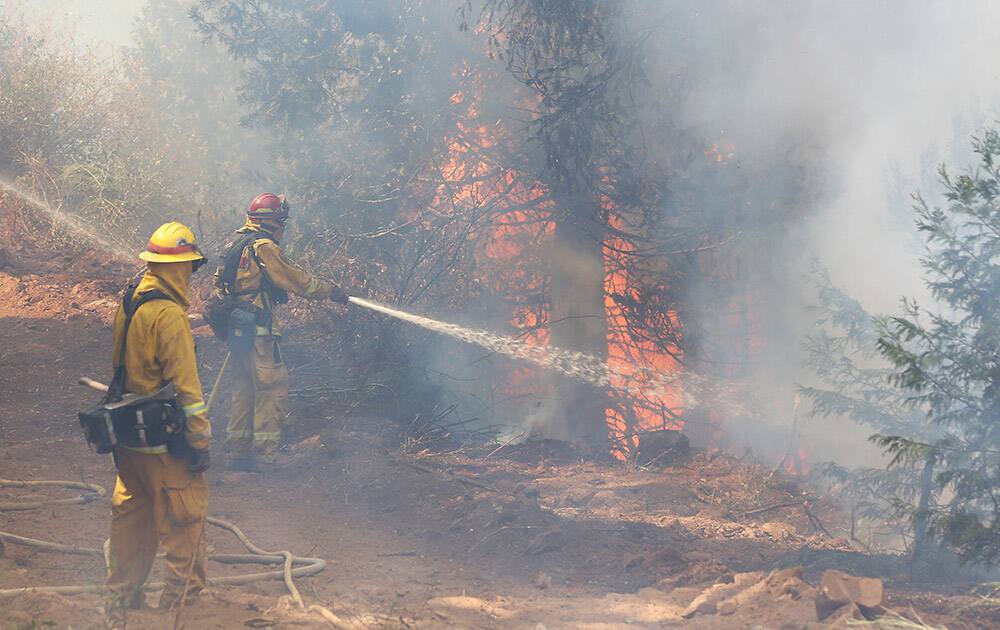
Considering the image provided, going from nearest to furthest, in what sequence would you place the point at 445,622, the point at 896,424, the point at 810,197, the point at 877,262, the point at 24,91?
the point at 445,622
the point at 896,424
the point at 810,197
the point at 877,262
the point at 24,91

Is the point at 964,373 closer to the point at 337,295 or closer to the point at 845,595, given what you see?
the point at 845,595

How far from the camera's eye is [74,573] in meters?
4.59

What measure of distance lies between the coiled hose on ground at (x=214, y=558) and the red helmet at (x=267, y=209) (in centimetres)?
233

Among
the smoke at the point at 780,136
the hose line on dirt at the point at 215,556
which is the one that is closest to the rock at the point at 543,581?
the hose line on dirt at the point at 215,556

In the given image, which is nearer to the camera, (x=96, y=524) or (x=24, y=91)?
(x=96, y=524)

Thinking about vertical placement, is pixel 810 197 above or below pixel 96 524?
above

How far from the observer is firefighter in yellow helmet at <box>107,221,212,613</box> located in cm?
379

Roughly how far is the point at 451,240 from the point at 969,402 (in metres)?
5.34

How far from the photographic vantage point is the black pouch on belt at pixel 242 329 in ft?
22.0

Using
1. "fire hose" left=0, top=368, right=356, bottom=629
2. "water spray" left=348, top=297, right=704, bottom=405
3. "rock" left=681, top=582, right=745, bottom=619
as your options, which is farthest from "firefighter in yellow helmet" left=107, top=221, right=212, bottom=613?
"water spray" left=348, top=297, right=704, bottom=405

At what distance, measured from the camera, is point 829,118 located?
32.4 feet

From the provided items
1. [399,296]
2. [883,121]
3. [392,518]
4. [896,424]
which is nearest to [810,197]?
[883,121]

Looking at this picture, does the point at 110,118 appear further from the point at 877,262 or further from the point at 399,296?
the point at 877,262

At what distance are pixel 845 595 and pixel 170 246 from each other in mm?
3514
